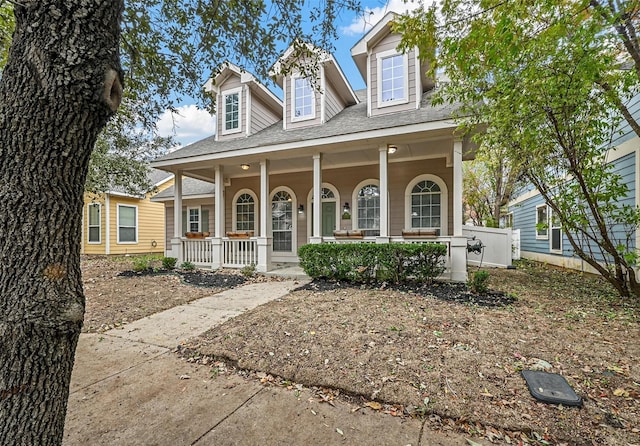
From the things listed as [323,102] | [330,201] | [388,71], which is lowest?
[330,201]

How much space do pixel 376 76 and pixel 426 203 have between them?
12.0 feet

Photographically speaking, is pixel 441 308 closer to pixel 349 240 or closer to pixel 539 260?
pixel 349 240

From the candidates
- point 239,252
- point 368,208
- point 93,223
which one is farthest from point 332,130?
point 93,223

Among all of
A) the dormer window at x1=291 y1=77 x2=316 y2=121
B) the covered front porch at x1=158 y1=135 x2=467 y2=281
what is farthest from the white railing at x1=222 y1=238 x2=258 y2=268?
the dormer window at x1=291 y1=77 x2=316 y2=121

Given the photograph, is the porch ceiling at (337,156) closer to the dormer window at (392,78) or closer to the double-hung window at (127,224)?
the dormer window at (392,78)

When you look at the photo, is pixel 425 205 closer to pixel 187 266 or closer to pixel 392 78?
pixel 392 78

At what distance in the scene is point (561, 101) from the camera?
447cm

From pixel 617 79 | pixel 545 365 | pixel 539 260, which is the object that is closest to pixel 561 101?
pixel 617 79

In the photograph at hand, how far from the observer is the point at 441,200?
324 inches

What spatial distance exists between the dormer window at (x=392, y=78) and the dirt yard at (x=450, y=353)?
16.8ft

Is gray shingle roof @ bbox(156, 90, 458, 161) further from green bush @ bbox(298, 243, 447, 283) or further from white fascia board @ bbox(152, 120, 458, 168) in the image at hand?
green bush @ bbox(298, 243, 447, 283)

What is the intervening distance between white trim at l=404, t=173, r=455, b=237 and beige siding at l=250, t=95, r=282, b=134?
5.09m

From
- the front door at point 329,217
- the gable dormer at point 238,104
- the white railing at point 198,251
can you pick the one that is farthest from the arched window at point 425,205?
the white railing at point 198,251

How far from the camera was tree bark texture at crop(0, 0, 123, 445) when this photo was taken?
1229 millimetres
